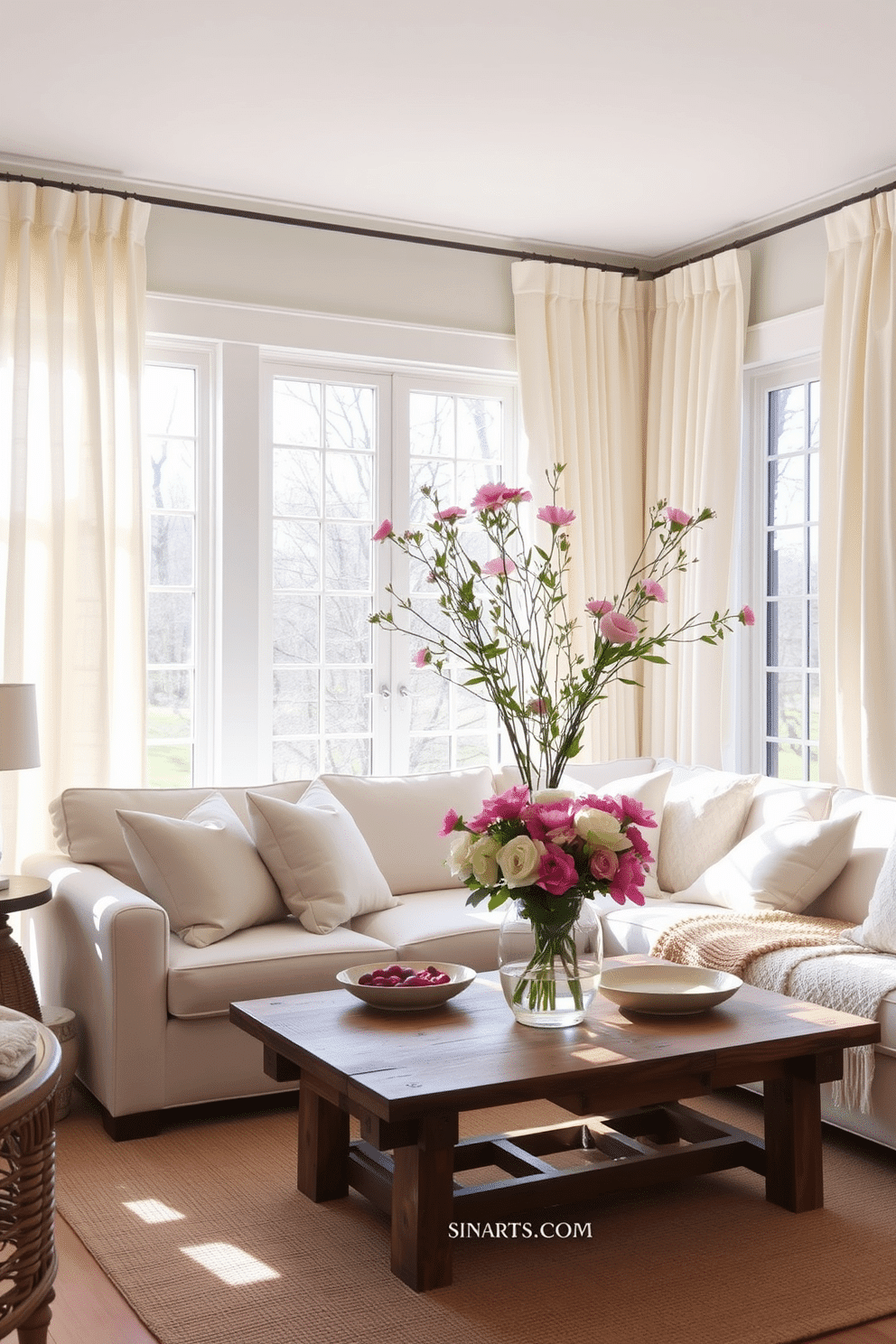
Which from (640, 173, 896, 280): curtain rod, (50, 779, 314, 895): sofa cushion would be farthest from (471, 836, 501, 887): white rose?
(640, 173, 896, 280): curtain rod

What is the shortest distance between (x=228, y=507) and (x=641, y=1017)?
9.07 feet

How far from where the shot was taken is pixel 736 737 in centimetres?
539

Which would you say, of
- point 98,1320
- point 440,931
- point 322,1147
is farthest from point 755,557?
point 98,1320

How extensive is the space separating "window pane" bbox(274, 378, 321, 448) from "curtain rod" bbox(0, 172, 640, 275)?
60cm

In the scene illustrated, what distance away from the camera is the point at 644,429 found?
18.9ft

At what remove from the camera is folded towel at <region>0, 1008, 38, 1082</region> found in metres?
1.84

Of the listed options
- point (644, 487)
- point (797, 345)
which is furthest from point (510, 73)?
point (644, 487)

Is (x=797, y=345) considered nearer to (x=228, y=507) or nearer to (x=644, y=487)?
(x=644, y=487)

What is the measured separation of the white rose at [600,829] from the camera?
2707mm

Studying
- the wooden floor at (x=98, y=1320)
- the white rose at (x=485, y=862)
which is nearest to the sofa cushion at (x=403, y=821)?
the white rose at (x=485, y=862)

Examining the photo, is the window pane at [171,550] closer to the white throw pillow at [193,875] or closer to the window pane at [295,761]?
the window pane at [295,761]

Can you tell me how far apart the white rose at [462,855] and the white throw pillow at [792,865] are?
1526 mm

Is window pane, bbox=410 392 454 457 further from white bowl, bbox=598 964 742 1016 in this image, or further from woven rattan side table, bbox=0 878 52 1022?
white bowl, bbox=598 964 742 1016

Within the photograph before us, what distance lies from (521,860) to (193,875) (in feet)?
4.69
